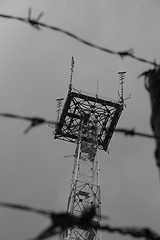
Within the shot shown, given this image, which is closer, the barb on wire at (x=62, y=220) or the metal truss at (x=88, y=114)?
the barb on wire at (x=62, y=220)

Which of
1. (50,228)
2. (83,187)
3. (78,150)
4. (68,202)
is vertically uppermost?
(78,150)

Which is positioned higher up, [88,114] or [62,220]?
[88,114]

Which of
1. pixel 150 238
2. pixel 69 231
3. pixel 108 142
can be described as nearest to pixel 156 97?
pixel 150 238

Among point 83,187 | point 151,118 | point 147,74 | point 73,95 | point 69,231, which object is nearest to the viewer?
point 151,118

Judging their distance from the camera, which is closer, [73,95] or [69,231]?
[69,231]

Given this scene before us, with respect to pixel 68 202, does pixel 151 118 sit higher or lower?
lower

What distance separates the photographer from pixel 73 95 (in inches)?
794

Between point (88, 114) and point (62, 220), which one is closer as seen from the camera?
point (62, 220)

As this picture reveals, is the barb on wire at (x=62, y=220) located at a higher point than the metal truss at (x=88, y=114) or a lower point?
lower

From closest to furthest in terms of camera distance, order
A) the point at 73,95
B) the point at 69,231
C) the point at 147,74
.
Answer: the point at 147,74 < the point at 69,231 < the point at 73,95

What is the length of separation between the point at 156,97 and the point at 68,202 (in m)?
12.2

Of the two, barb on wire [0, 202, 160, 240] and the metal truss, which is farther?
the metal truss

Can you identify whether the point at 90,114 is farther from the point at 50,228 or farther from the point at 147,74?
the point at 50,228

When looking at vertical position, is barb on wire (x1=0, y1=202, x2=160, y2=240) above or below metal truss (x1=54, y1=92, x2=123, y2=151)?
below
